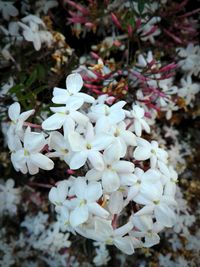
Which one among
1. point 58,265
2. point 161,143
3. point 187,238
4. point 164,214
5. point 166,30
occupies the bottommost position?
point 58,265

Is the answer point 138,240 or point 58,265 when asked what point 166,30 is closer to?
point 138,240

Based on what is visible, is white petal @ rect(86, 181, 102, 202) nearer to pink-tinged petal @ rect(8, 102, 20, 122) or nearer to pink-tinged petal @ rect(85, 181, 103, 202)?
pink-tinged petal @ rect(85, 181, 103, 202)

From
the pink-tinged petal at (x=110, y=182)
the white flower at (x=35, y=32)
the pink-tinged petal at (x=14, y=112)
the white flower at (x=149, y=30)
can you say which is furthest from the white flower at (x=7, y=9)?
the pink-tinged petal at (x=110, y=182)

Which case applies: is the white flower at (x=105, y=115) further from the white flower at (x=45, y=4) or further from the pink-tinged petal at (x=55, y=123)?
the white flower at (x=45, y=4)

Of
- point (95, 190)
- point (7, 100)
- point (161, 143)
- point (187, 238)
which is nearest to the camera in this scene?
point (95, 190)

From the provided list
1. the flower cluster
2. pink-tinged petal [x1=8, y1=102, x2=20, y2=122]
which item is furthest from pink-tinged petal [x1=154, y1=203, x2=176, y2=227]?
pink-tinged petal [x1=8, y1=102, x2=20, y2=122]

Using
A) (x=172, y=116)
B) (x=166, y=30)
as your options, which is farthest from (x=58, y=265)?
(x=166, y=30)
